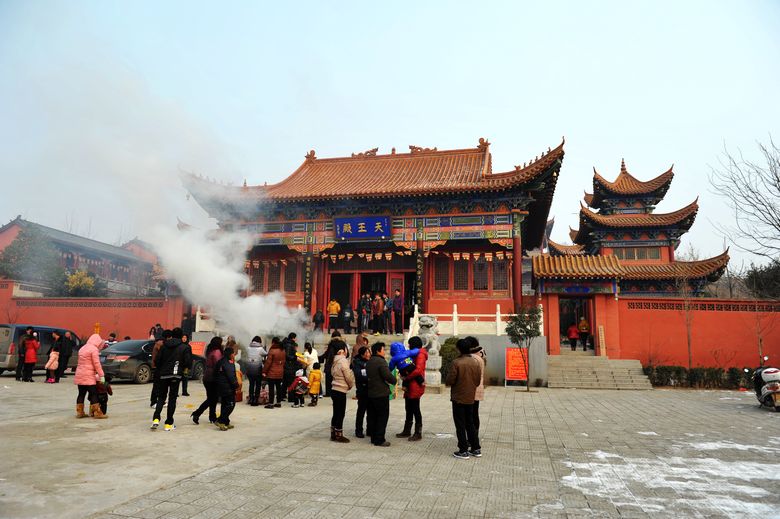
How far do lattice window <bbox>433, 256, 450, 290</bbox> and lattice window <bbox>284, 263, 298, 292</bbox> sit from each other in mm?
5554

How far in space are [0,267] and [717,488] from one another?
2820cm

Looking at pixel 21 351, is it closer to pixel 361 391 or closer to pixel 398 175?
pixel 361 391

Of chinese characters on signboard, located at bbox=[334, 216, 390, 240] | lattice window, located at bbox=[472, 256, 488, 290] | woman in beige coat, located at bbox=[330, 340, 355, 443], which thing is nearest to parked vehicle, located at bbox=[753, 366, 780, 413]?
woman in beige coat, located at bbox=[330, 340, 355, 443]

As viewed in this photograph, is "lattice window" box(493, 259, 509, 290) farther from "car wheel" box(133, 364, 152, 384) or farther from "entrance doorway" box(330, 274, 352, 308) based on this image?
"car wheel" box(133, 364, 152, 384)

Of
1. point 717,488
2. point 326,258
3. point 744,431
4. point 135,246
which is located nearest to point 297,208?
point 326,258

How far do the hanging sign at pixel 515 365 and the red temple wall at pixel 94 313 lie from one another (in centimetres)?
1220

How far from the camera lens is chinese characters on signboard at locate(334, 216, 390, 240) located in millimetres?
18297

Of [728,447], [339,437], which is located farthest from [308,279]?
[728,447]

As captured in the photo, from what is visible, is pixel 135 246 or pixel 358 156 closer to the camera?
pixel 358 156

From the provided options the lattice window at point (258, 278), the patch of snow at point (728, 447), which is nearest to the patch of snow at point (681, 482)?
the patch of snow at point (728, 447)

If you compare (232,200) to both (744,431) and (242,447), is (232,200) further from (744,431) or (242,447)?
(744,431)

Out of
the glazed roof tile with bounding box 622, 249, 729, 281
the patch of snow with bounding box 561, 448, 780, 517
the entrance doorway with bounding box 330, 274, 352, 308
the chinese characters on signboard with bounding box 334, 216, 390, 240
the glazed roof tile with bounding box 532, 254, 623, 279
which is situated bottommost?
the patch of snow with bounding box 561, 448, 780, 517

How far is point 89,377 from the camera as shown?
734 centimetres

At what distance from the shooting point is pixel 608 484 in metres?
4.52
